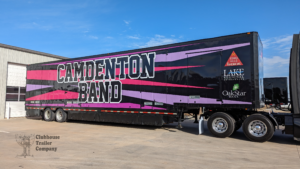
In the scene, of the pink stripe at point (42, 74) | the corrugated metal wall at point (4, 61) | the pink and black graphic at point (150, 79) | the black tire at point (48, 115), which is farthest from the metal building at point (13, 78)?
the black tire at point (48, 115)

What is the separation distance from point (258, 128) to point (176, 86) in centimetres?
380

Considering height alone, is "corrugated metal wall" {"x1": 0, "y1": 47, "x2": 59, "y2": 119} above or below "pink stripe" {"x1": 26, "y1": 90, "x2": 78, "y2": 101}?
above

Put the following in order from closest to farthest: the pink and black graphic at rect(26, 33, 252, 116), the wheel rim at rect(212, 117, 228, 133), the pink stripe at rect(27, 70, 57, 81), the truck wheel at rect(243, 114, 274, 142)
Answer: the truck wheel at rect(243, 114, 274, 142) → the wheel rim at rect(212, 117, 228, 133) → the pink and black graphic at rect(26, 33, 252, 116) → the pink stripe at rect(27, 70, 57, 81)

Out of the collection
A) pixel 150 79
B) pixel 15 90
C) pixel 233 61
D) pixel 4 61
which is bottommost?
pixel 15 90

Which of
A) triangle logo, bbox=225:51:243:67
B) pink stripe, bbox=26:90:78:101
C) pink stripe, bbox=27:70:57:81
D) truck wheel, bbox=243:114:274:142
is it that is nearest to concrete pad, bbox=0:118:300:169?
truck wheel, bbox=243:114:274:142

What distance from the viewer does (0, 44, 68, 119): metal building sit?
17.0 metres

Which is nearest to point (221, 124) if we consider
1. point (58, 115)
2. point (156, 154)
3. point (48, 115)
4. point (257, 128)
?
point (257, 128)

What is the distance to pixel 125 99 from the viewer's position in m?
11.7

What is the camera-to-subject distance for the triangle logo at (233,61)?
869 cm

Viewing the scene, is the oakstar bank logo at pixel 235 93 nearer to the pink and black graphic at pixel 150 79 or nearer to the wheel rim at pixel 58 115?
the pink and black graphic at pixel 150 79

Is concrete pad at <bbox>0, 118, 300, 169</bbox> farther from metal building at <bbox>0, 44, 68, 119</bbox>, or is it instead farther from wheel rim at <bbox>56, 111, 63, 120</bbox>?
metal building at <bbox>0, 44, 68, 119</bbox>

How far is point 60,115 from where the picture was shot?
1466 cm

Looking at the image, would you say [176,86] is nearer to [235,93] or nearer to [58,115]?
[235,93]

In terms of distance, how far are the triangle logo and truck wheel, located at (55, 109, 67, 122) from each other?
10.6 metres
